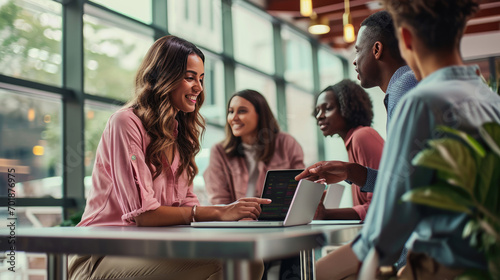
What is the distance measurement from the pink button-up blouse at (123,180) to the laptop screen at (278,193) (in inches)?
14.8

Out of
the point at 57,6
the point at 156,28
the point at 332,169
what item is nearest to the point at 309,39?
the point at 156,28

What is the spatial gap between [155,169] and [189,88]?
420 millimetres

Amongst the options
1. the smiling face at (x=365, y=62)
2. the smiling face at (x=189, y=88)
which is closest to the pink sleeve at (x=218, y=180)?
the smiling face at (x=189, y=88)

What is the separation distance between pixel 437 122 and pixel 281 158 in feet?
7.77

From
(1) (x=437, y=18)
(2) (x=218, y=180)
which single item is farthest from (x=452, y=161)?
(2) (x=218, y=180)

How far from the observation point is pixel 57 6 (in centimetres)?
414

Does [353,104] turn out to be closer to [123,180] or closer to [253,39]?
[123,180]

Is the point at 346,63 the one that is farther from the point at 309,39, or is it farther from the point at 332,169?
the point at 332,169

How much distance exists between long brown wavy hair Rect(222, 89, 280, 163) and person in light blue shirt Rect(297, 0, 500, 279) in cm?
223

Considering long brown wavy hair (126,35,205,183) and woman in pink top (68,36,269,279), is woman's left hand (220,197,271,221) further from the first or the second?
long brown wavy hair (126,35,205,183)

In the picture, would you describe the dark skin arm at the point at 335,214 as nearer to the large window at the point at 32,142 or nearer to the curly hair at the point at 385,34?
the curly hair at the point at 385,34

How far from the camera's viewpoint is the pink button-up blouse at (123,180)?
169 cm

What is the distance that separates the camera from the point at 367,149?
7.71 ft

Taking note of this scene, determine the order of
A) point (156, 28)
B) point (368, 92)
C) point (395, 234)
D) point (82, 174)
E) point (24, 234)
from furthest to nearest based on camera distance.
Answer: point (156, 28) < point (82, 174) < point (368, 92) < point (24, 234) < point (395, 234)
